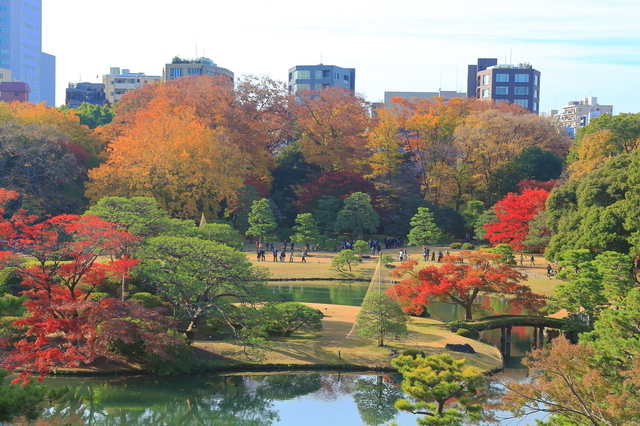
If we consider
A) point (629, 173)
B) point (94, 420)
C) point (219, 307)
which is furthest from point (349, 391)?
point (629, 173)

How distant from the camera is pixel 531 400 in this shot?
11578 mm

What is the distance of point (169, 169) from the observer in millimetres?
41156

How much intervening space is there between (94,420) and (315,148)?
37.8 metres

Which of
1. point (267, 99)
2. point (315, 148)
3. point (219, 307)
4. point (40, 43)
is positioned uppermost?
point (40, 43)

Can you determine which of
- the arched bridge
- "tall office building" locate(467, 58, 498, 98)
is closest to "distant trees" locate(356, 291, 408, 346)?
the arched bridge

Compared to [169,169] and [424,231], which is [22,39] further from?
[424,231]

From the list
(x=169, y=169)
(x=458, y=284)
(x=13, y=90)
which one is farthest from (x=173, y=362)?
(x=13, y=90)

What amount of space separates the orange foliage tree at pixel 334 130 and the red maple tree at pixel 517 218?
1440 centimetres

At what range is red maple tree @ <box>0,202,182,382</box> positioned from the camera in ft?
61.9

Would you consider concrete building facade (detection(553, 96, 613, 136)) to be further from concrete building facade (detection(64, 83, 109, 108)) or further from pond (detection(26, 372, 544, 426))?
pond (detection(26, 372, 544, 426))

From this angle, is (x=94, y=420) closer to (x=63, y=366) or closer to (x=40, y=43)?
(x=63, y=366)

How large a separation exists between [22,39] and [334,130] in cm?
7716

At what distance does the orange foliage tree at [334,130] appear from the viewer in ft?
175

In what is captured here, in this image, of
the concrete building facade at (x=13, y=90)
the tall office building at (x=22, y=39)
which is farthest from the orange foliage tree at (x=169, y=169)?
the tall office building at (x=22, y=39)
